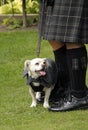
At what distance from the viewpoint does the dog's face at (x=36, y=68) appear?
16.2 feet

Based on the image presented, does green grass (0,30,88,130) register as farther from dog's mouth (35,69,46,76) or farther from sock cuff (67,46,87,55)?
sock cuff (67,46,87,55)

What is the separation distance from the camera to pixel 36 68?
496 centimetres

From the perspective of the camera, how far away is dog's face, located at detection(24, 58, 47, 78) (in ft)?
16.2

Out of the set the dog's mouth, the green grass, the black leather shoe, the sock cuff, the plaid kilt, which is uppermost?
the plaid kilt

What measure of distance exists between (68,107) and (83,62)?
0.49 metres

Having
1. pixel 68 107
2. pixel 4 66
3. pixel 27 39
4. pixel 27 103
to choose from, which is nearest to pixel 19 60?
pixel 4 66

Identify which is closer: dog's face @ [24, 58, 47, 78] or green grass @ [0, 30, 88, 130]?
green grass @ [0, 30, 88, 130]

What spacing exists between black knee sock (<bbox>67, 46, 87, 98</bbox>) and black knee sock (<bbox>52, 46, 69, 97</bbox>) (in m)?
0.22

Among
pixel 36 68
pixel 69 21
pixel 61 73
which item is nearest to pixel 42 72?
pixel 36 68

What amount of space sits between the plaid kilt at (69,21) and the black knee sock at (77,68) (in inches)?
6.2

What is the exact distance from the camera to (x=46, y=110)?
192 inches

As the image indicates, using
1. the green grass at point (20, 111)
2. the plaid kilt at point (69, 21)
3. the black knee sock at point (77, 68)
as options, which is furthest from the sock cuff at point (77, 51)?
the green grass at point (20, 111)

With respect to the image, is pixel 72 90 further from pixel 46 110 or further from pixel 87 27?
pixel 87 27

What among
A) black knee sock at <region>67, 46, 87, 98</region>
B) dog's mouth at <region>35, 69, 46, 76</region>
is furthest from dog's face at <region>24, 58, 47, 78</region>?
black knee sock at <region>67, 46, 87, 98</region>
